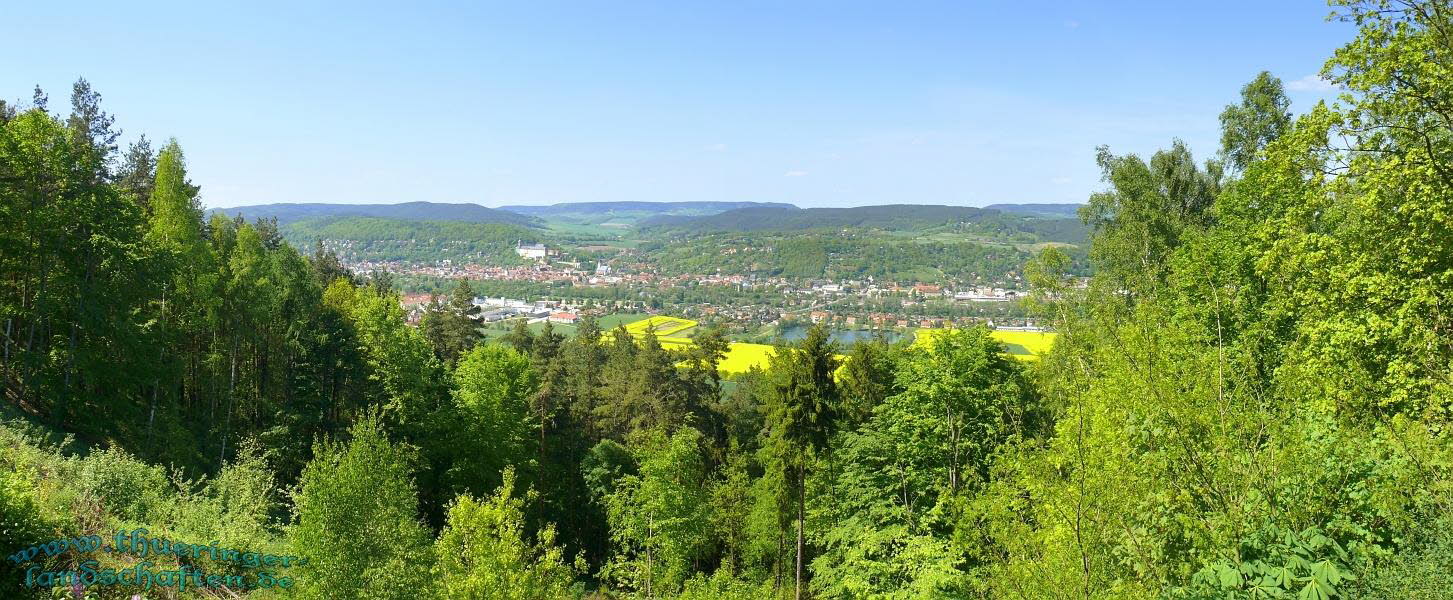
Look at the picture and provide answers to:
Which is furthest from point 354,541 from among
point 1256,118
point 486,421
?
point 1256,118

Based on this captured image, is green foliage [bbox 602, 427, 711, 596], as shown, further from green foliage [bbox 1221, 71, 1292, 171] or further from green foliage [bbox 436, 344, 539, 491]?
green foliage [bbox 1221, 71, 1292, 171]

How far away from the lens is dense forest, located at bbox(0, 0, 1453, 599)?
7.04 metres

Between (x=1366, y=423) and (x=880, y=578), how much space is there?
1264cm

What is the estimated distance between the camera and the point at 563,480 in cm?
3284

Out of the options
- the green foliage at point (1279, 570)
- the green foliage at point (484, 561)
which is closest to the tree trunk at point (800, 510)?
the green foliage at point (484, 561)

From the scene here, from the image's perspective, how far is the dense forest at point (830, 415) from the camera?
704 cm

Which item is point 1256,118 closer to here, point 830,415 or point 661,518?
point 830,415

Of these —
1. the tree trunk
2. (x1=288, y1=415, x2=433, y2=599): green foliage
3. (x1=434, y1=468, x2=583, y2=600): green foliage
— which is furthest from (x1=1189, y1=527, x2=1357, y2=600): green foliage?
the tree trunk

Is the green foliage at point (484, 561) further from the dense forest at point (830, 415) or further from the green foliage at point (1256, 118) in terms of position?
the green foliage at point (1256, 118)

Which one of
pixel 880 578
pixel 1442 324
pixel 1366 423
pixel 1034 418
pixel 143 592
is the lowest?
pixel 880 578

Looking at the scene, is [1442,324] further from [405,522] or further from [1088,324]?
[405,522]

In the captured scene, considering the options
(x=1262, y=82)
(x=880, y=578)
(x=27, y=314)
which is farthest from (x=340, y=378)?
(x=1262, y=82)

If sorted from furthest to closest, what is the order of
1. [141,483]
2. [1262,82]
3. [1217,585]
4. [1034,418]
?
[1034,418]
[1262,82]
[141,483]
[1217,585]

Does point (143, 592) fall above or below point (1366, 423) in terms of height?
below
